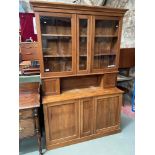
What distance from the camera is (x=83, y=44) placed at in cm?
226

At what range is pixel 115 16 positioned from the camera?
89.8 inches

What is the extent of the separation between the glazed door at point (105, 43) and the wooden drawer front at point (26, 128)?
121 centimetres

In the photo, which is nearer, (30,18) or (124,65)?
(124,65)

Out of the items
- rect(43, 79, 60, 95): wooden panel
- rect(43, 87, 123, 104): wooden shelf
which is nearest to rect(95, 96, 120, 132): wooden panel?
rect(43, 87, 123, 104): wooden shelf

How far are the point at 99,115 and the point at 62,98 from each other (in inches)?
27.1

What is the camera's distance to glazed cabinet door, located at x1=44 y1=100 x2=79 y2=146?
2098mm

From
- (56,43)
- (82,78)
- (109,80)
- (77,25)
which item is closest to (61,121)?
(82,78)

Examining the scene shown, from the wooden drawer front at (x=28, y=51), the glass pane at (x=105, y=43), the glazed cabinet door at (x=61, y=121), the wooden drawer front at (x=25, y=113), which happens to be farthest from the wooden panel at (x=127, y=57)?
the wooden drawer front at (x=25, y=113)

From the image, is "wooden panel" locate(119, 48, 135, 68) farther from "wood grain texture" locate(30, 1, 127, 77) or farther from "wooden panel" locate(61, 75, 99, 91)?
"wooden panel" locate(61, 75, 99, 91)

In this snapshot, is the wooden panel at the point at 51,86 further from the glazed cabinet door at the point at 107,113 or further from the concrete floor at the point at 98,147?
the concrete floor at the point at 98,147

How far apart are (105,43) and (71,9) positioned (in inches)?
31.7
